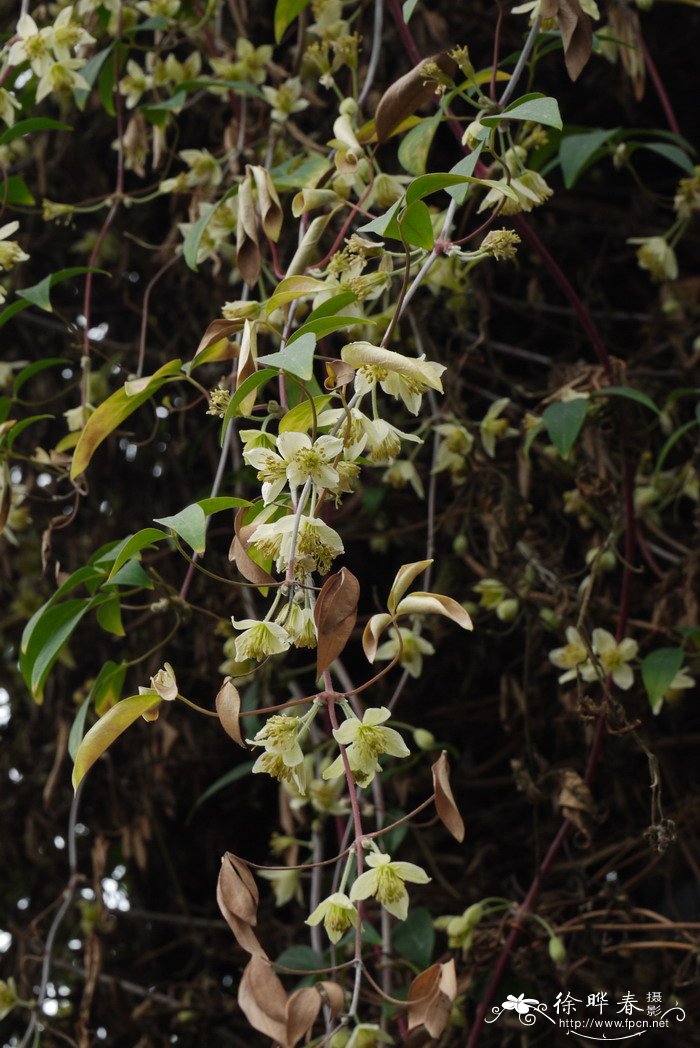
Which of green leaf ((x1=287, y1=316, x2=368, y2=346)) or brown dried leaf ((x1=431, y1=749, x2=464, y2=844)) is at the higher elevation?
green leaf ((x1=287, y1=316, x2=368, y2=346))

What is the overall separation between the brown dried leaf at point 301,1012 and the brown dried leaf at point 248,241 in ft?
1.56

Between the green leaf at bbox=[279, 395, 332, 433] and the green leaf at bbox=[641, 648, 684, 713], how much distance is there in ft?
1.59

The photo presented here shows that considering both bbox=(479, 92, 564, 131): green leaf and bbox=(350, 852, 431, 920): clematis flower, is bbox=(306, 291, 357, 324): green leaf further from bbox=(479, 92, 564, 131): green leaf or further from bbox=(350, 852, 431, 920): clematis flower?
bbox=(350, 852, 431, 920): clematis flower

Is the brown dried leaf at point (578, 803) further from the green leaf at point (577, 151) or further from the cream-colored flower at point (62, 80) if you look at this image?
the cream-colored flower at point (62, 80)

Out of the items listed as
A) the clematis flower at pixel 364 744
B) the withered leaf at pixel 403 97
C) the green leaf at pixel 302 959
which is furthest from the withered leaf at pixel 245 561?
the green leaf at pixel 302 959

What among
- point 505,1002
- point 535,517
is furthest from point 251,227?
point 505,1002

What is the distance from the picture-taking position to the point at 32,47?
1118mm

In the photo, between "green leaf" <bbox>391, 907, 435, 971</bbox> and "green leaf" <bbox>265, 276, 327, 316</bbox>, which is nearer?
"green leaf" <bbox>265, 276, 327, 316</bbox>

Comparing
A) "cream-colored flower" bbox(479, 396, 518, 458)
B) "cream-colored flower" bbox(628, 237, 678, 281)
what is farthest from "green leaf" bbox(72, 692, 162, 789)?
"cream-colored flower" bbox(628, 237, 678, 281)

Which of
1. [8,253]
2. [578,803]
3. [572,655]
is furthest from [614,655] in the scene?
[8,253]

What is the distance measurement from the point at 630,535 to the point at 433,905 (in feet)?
1.74

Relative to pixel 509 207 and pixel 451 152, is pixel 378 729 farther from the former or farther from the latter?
pixel 451 152

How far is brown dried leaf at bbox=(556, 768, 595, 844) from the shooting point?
106 cm

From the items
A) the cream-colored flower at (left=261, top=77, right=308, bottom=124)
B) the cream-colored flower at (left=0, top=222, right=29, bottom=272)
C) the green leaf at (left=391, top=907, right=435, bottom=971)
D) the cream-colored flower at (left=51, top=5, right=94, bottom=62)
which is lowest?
the green leaf at (left=391, top=907, right=435, bottom=971)
